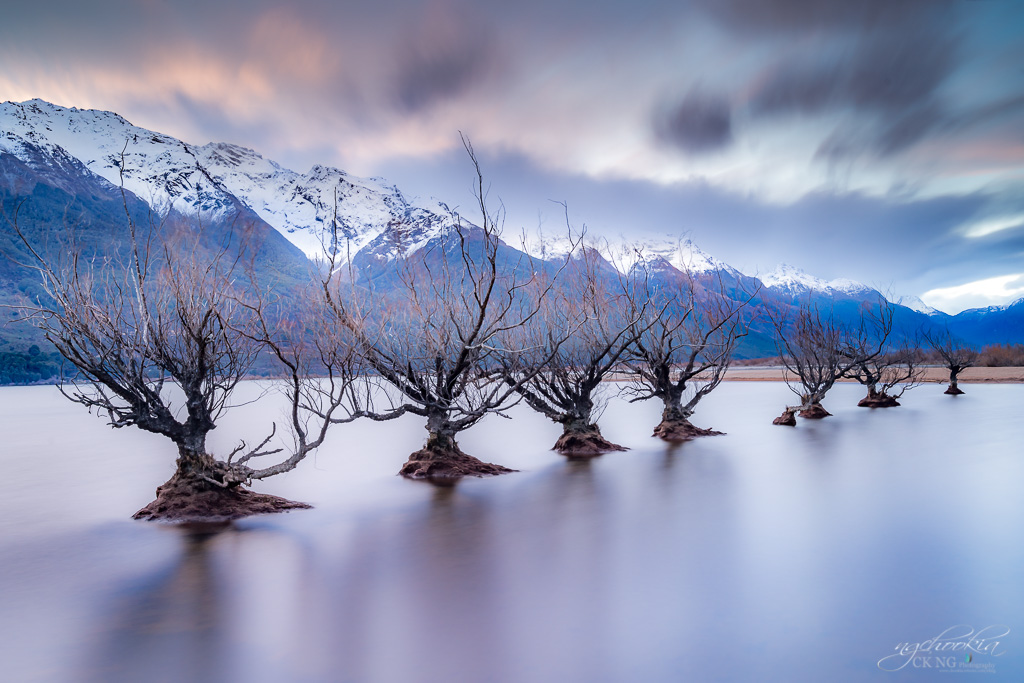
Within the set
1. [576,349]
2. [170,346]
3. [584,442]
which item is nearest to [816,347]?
[584,442]

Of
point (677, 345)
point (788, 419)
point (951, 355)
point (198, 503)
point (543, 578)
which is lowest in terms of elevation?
point (543, 578)

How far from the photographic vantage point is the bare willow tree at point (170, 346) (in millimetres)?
8953

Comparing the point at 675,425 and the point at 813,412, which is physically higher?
the point at 675,425

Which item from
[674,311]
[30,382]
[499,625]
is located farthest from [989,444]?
[30,382]

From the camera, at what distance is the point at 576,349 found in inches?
679

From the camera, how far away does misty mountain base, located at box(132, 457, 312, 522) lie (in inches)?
403

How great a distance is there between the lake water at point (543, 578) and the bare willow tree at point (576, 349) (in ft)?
6.39

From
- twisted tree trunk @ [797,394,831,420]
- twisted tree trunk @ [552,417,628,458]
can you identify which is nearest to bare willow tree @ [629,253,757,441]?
twisted tree trunk @ [552,417,628,458]

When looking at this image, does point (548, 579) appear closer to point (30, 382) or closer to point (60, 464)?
point (60, 464)

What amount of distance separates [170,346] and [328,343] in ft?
9.97

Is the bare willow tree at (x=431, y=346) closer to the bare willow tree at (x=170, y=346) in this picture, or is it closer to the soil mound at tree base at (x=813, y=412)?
the bare willow tree at (x=170, y=346)

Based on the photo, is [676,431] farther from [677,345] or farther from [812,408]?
[812,408]

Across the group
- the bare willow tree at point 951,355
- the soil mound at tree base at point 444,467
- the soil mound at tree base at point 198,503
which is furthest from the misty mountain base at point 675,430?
the bare willow tree at point 951,355
